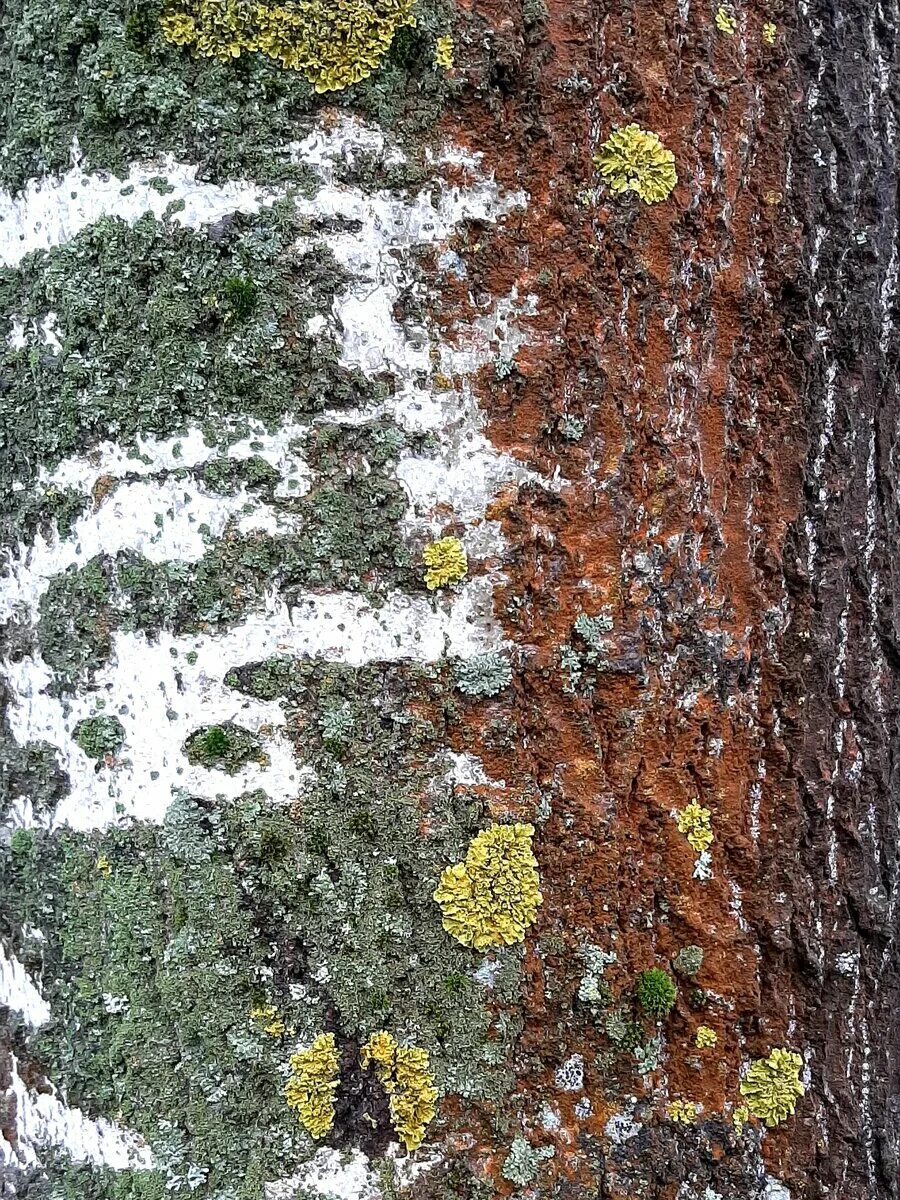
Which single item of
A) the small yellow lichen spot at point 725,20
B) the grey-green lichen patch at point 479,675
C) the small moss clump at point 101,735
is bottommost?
the small moss clump at point 101,735

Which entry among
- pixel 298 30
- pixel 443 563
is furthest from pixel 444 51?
pixel 443 563

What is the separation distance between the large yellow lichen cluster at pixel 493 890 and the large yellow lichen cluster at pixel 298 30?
1173 mm

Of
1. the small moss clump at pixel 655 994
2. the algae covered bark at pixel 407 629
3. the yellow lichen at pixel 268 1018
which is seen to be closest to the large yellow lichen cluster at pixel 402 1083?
the algae covered bark at pixel 407 629

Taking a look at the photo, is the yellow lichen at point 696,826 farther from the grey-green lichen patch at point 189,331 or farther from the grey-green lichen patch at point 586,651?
the grey-green lichen patch at point 189,331

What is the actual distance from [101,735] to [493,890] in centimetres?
65

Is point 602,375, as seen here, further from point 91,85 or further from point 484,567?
point 91,85

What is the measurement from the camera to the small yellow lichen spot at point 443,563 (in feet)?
4.58

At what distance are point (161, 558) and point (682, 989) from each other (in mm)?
1062

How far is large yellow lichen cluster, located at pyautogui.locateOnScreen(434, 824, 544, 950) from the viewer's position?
139 centimetres

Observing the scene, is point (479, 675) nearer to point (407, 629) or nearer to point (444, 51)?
point (407, 629)

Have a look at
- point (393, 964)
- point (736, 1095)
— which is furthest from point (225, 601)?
point (736, 1095)

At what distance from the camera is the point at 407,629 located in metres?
1.40

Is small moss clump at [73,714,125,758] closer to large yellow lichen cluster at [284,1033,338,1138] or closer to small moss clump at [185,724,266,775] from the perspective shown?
small moss clump at [185,724,266,775]

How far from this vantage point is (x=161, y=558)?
1380 mm
